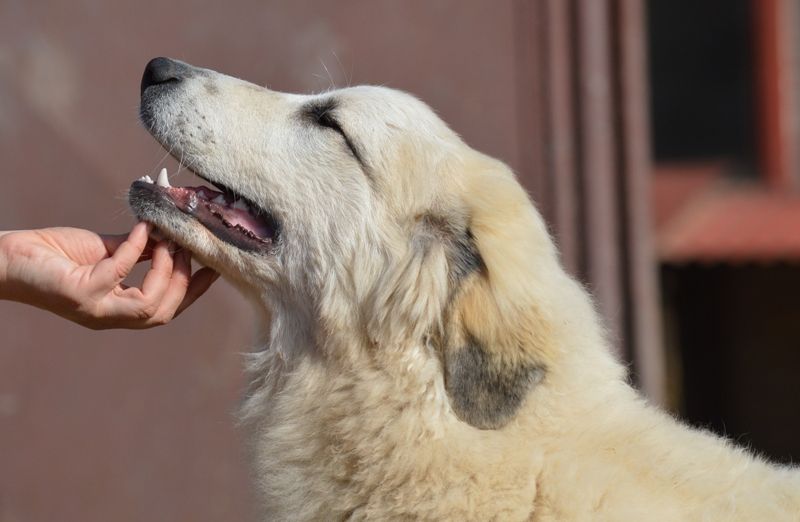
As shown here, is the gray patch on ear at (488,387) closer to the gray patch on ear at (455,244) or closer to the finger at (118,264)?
A: the gray patch on ear at (455,244)

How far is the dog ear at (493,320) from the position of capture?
3.23 m

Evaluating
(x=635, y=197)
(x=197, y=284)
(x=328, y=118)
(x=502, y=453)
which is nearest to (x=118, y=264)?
(x=197, y=284)

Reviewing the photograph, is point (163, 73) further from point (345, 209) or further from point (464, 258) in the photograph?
point (464, 258)

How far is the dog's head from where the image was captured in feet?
11.3

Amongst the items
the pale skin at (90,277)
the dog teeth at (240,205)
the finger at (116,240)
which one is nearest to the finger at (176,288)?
the pale skin at (90,277)

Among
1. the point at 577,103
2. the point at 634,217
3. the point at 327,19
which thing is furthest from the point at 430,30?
the point at 634,217

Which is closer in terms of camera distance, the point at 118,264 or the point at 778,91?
the point at 118,264

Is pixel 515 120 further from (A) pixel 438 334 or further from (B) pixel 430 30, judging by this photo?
(A) pixel 438 334

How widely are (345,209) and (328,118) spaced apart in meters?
0.34

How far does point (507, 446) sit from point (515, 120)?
12.2 ft

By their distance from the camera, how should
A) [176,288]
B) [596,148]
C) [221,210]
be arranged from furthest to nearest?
[596,148] → [221,210] → [176,288]

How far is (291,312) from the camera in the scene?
3.70 meters

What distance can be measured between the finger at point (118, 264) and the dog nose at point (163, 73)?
0.62 m

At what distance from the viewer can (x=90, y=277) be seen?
329 centimetres
